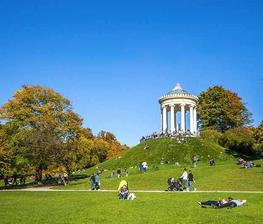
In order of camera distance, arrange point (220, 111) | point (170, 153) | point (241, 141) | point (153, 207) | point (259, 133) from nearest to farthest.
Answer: point (153, 207)
point (259, 133)
point (170, 153)
point (241, 141)
point (220, 111)

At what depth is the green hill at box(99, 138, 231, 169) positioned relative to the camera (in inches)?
2594

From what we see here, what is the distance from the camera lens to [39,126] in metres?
52.9

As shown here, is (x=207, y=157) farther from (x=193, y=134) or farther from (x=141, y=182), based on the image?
(x=141, y=182)

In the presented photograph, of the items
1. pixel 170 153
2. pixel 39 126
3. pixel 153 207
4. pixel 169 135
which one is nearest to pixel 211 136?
pixel 169 135

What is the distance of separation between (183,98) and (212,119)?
10.7 m

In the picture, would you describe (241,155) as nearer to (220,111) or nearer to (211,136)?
(211,136)

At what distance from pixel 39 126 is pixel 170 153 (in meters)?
23.0

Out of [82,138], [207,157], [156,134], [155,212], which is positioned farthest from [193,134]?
[155,212]

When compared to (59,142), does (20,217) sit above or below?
below

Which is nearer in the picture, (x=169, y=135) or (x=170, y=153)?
(x=170, y=153)

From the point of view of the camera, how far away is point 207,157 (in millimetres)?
65375

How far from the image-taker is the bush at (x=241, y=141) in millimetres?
70062

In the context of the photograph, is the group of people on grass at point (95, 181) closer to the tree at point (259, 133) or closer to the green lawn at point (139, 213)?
the green lawn at point (139, 213)

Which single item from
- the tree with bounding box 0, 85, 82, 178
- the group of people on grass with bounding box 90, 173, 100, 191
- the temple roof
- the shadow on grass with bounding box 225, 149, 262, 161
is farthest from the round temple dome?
the group of people on grass with bounding box 90, 173, 100, 191
